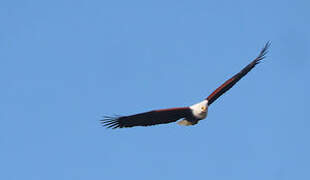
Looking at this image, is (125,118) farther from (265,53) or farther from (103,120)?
(265,53)

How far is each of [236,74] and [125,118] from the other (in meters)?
3.84

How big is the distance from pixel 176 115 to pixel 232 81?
7.26 feet

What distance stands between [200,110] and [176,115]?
0.91m

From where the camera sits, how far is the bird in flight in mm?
17844

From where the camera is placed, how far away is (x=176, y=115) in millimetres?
18312

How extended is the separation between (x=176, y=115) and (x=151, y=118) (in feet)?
2.49

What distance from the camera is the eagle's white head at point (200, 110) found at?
699 inches

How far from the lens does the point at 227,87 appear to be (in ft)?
62.5

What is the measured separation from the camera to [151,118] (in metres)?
18.3

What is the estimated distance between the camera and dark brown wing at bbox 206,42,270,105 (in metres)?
18.7

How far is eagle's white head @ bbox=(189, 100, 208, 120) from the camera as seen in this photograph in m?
17.8

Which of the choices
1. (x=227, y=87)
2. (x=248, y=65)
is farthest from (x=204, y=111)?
(x=248, y=65)

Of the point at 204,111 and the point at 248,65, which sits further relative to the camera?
the point at 248,65

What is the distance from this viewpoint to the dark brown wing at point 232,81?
61.2ft
